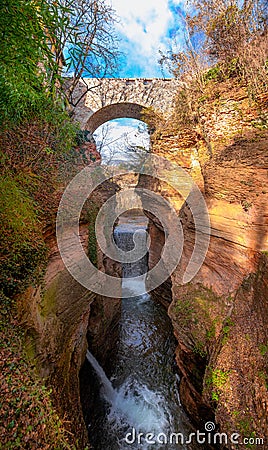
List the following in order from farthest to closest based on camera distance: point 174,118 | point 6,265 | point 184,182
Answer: point 174,118, point 184,182, point 6,265

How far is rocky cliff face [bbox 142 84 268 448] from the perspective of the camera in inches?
110

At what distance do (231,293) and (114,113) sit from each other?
13268mm

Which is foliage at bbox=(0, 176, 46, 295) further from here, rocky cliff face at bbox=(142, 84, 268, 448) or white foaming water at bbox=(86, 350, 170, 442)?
white foaming water at bbox=(86, 350, 170, 442)

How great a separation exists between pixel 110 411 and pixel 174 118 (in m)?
9.22

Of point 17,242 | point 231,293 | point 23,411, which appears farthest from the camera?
point 231,293

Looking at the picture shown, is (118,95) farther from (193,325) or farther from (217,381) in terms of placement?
(217,381)

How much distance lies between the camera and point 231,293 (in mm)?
3900

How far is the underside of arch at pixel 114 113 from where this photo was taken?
1270 centimetres

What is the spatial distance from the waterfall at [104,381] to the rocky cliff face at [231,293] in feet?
7.87

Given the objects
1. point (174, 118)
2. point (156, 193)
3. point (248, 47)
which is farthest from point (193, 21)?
point (156, 193)

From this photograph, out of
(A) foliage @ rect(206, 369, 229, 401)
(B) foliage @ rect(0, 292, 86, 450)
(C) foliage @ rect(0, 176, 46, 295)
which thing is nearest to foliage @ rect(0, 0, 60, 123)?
(C) foliage @ rect(0, 176, 46, 295)

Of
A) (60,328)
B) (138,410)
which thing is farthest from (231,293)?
(138,410)

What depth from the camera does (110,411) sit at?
593 centimetres

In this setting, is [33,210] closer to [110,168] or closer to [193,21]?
[193,21]
